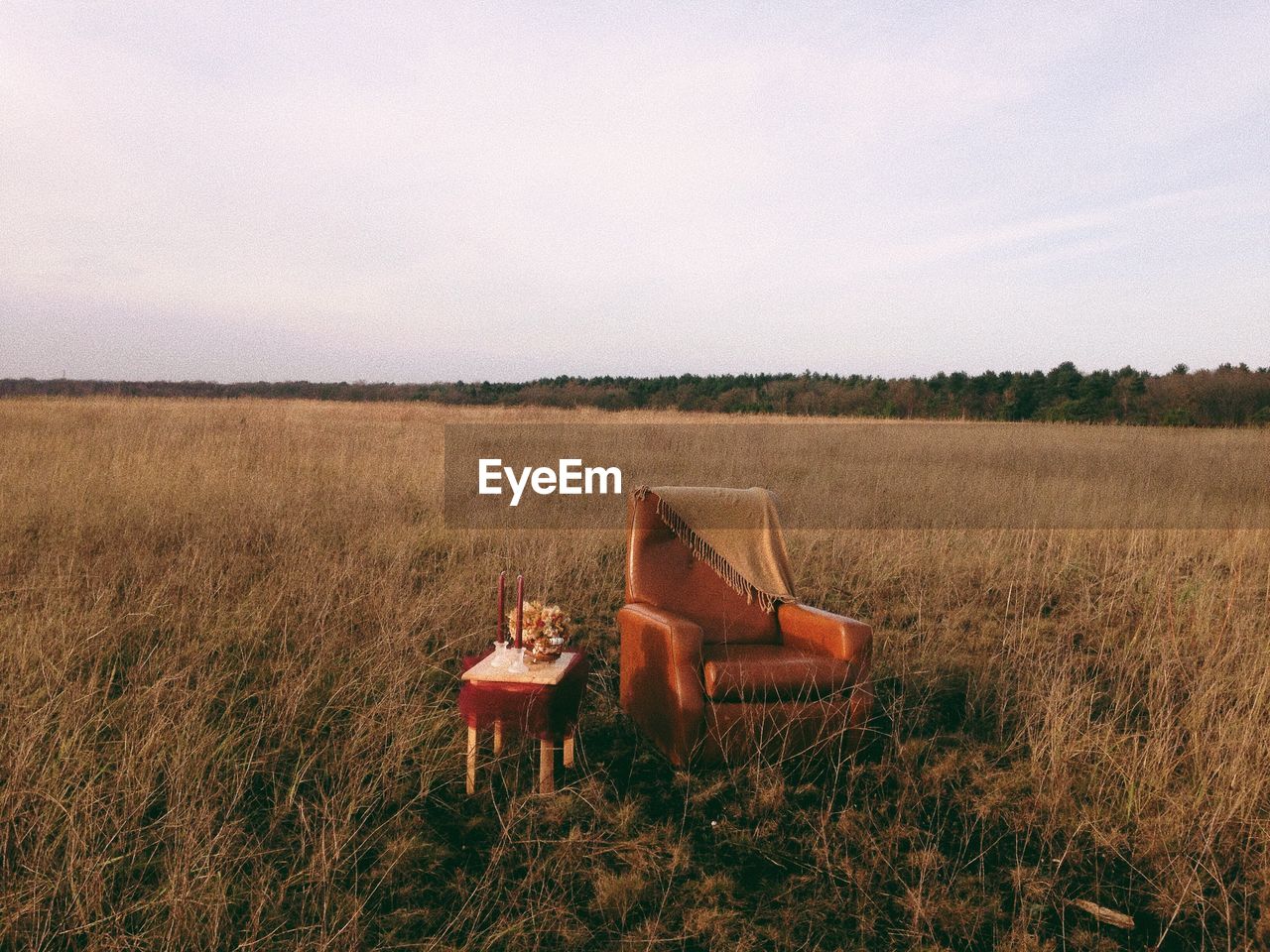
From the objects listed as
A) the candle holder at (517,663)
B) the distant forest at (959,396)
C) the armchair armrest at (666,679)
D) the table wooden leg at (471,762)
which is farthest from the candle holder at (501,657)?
the distant forest at (959,396)

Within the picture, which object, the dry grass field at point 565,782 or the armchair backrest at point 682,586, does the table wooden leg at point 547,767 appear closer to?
the dry grass field at point 565,782

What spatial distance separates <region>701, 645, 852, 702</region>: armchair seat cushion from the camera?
9.31ft

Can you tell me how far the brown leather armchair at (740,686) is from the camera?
2816mm

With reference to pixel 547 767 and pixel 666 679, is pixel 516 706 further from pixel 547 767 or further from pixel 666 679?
pixel 666 679

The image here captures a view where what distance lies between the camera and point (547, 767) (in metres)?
A: 2.66

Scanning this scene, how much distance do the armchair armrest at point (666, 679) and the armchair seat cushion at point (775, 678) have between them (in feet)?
0.24

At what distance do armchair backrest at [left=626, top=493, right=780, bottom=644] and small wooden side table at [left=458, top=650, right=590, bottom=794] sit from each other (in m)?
0.88

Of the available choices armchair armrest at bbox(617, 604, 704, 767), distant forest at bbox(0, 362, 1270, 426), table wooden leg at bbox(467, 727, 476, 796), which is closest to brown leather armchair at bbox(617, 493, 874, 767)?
armchair armrest at bbox(617, 604, 704, 767)

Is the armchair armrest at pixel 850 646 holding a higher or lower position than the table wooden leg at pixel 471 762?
higher

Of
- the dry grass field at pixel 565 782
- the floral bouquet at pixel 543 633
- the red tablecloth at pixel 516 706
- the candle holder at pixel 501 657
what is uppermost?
the floral bouquet at pixel 543 633

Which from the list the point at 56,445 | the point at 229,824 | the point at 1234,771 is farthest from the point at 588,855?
the point at 56,445

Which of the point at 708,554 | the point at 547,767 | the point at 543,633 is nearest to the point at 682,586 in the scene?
the point at 708,554

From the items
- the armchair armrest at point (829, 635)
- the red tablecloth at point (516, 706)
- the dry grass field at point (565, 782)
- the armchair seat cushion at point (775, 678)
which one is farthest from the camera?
the armchair armrest at point (829, 635)

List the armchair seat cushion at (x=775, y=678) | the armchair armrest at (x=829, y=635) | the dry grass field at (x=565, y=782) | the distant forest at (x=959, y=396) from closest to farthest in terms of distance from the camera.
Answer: the dry grass field at (x=565, y=782), the armchair seat cushion at (x=775, y=678), the armchair armrest at (x=829, y=635), the distant forest at (x=959, y=396)
